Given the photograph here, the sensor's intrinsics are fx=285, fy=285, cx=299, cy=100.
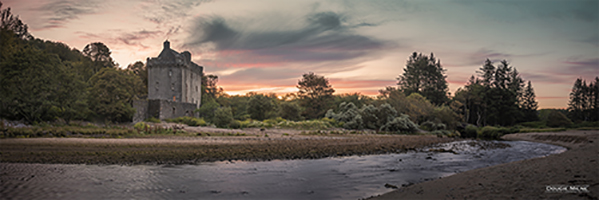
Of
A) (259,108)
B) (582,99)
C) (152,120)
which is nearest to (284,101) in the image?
(259,108)

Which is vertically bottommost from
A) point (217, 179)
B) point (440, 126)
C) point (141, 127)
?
point (217, 179)

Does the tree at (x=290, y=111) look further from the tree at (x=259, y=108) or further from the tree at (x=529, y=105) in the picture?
the tree at (x=529, y=105)

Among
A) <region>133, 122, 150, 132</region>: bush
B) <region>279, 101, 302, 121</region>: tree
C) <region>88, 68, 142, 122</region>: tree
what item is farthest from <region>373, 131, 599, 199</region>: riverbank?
<region>279, 101, 302, 121</region>: tree

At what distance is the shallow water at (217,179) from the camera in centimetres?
618

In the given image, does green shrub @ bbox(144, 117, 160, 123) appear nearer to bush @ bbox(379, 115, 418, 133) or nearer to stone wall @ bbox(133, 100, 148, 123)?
stone wall @ bbox(133, 100, 148, 123)

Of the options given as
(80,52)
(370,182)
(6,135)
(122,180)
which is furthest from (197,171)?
(80,52)

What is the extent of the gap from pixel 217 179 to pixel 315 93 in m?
43.4

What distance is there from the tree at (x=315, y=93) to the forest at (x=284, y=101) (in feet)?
0.58

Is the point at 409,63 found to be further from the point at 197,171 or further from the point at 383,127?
the point at 197,171

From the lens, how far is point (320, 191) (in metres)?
6.73

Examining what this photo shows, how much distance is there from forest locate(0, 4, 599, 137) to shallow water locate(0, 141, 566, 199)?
1878 centimetres

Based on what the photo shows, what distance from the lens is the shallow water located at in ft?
20.3

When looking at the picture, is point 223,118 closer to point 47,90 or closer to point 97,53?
point 47,90

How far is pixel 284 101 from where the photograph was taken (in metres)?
47.2
